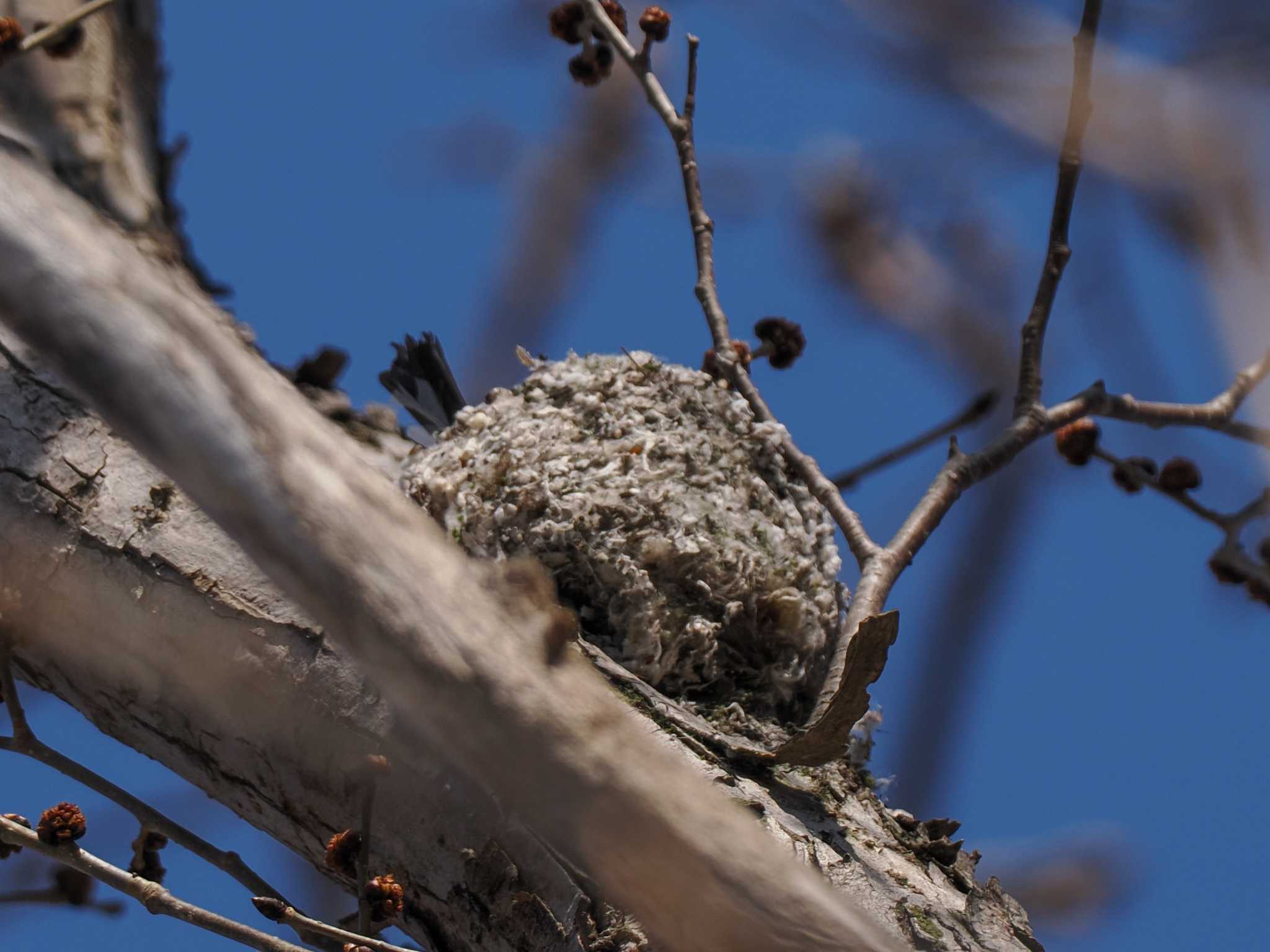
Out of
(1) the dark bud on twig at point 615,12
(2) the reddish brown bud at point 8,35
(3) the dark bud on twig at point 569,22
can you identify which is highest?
(1) the dark bud on twig at point 615,12

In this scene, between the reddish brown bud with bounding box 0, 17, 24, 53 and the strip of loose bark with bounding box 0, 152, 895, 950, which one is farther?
the reddish brown bud with bounding box 0, 17, 24, 53

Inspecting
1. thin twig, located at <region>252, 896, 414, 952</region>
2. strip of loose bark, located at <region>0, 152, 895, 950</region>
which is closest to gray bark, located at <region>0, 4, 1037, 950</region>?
strip of loose bark, located at <region>0, 152, 895, 950</region>

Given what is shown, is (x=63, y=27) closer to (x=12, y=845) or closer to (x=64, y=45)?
(x=64, y=45)

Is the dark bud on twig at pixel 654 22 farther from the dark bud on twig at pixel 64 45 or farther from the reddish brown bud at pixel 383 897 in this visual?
the reddish brown bud at pixel 383 897

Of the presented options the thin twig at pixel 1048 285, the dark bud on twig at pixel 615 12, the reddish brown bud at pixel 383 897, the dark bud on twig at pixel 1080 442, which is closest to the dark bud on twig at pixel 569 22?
the dark bud on twig at pixel 615 12

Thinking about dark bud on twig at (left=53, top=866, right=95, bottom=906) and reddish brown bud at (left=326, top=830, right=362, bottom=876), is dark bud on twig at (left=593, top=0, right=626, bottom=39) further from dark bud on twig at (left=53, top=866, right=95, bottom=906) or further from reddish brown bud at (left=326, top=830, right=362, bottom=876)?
dark bud on twig at (left=53, top=866, right=95, bottom=906)
